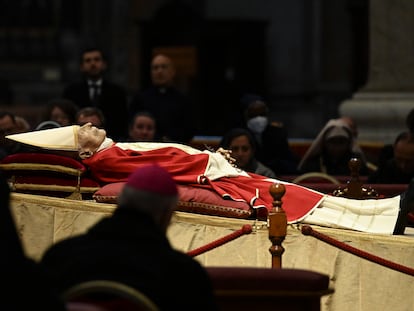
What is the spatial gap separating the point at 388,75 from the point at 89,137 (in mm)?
6924

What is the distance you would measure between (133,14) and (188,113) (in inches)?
684

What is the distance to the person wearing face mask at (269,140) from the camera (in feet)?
46.6

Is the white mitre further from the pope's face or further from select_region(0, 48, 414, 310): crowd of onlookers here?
select_region(0, 48, 414, 310): crowd of onlookers

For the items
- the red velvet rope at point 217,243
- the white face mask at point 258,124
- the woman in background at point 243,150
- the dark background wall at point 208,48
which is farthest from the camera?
the dark background wall at point 208,48

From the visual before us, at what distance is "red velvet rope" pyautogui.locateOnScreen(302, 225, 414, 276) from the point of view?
949 cm

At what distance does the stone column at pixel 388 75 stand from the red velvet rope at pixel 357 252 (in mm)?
7170

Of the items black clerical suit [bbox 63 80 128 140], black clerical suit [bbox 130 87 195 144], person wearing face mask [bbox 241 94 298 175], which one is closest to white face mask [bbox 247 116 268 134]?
person wearing face mask [bbox 241 94 298 175]

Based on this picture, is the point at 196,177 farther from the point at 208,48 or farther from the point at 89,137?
the point at 208,48

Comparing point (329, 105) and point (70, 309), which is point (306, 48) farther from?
point (70, 309)

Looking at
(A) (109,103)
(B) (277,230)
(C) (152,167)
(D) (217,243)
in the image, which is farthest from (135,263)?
(A) (109,103)

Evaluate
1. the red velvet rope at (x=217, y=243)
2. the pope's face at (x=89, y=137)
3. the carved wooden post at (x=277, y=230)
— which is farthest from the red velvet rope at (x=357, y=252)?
the pope's face at (x=89, y=137)

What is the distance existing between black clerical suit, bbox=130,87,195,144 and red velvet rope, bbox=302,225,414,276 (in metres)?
4.49

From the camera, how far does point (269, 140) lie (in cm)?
1440

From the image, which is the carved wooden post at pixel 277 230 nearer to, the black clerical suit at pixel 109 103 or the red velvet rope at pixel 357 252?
the red velvet rope at pixel 357 252
